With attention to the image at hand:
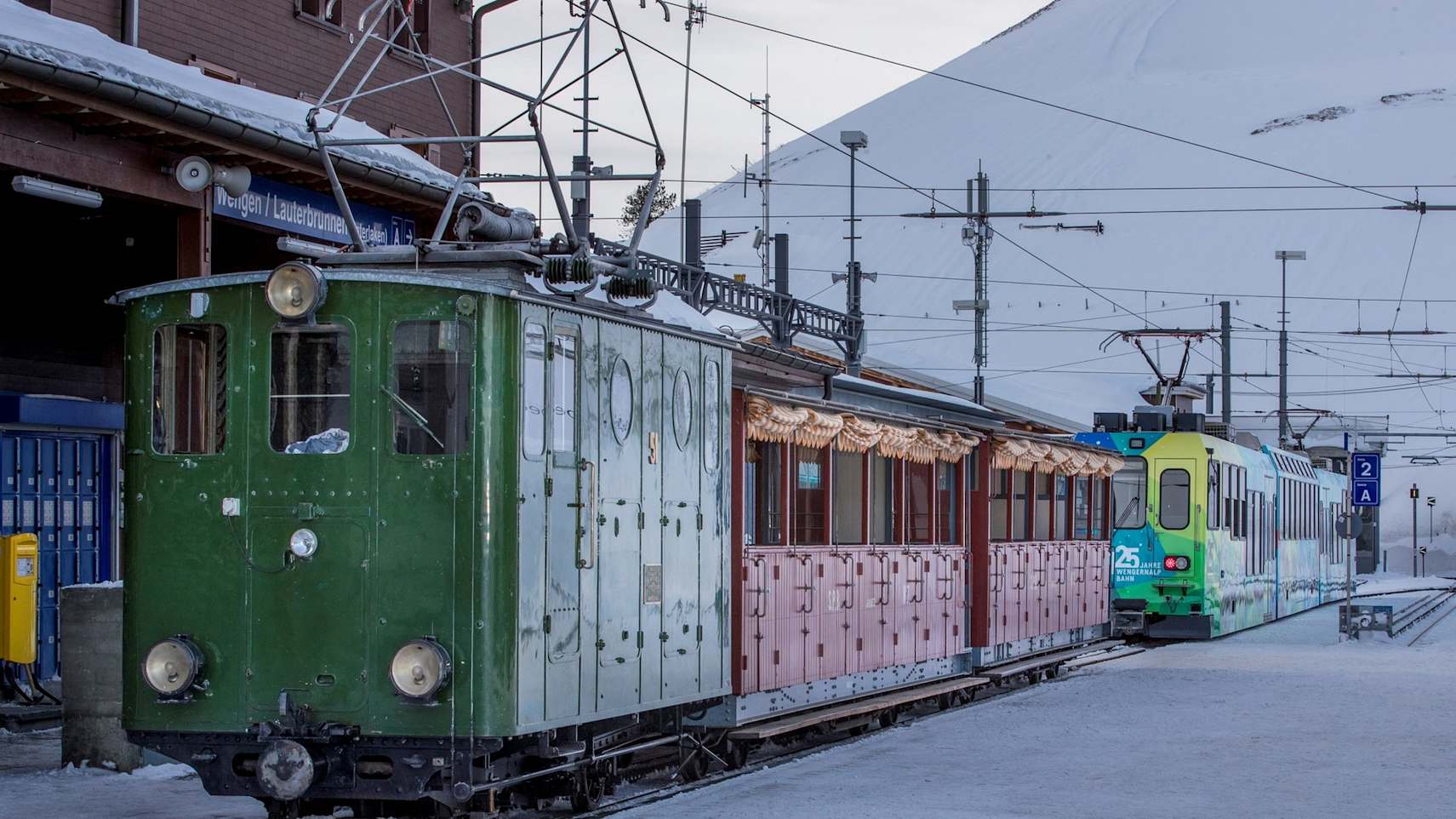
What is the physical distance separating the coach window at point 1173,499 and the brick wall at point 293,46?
11.2m

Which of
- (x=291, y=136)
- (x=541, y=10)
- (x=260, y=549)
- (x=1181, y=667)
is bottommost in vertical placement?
(x=1181, y=667)

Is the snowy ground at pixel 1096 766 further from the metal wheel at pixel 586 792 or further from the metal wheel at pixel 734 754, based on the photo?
the metal wheel at pixel 734 754

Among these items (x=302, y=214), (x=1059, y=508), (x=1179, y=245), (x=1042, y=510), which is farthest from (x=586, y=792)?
(x=1179, y=245)

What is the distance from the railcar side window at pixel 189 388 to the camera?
10.2 meters

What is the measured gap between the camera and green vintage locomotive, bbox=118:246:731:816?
9828 millimetres

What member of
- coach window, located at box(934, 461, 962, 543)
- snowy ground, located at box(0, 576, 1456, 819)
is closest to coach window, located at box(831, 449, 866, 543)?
snowy ground, located at box(0, 576, 1456, 819)

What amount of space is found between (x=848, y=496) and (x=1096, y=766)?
2997 millimetres

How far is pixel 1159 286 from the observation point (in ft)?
445

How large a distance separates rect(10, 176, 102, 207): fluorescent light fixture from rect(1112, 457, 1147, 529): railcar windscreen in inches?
674

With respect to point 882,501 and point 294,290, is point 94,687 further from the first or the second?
point 882,501

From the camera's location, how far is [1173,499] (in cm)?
2762

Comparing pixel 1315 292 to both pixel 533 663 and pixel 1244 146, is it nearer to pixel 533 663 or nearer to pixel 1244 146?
pixel 1244 146

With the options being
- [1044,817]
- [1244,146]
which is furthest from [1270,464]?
[1244,146]

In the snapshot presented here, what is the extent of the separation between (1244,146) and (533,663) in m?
173
